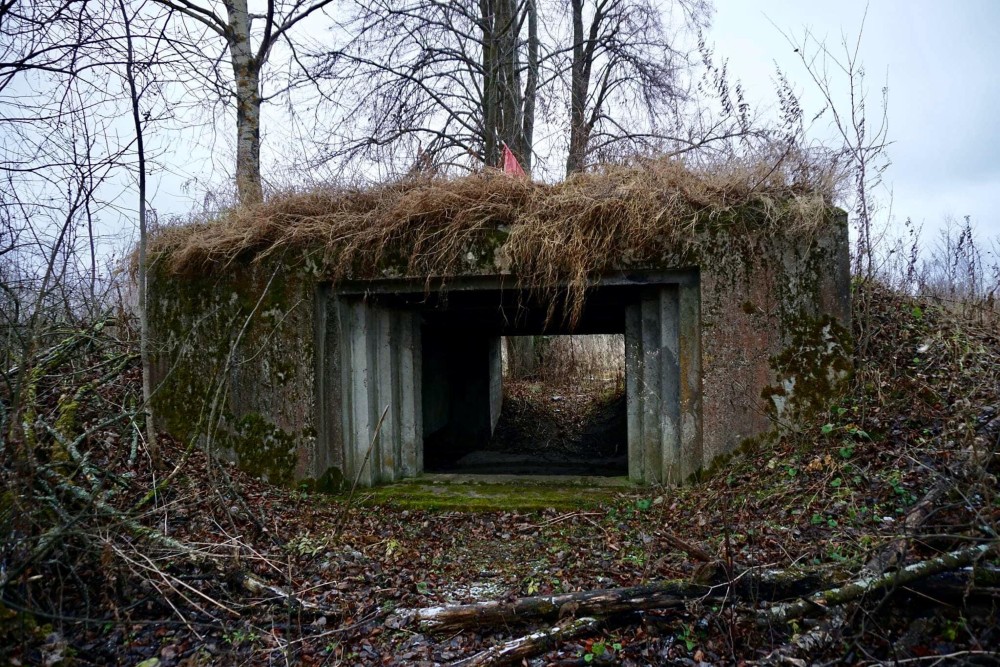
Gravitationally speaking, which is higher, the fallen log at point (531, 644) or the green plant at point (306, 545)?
the green plant at point (306, 545)

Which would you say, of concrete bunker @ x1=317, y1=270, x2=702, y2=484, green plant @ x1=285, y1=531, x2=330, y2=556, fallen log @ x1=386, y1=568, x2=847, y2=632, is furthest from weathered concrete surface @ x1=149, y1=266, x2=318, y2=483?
fallen log @ x1=386, y1=568, x2=847, y2=632

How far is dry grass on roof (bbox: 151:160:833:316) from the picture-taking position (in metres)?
4.64

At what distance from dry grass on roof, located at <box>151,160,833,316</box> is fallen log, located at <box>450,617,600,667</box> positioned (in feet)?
7.85

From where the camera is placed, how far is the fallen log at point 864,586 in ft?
8.74

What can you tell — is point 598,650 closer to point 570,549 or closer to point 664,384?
point 570,549

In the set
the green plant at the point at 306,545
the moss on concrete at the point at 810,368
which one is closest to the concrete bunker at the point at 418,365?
the moss on concrete at the point at 810,368

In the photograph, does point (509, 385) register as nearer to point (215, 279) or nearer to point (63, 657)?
point (215, 279)

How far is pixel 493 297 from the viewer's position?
5660mm

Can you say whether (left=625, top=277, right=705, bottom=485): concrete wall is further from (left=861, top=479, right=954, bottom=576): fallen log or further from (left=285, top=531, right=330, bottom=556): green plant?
(left=285, top=531, right=330, bottom=556): green plant

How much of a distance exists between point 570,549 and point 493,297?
7.93ft

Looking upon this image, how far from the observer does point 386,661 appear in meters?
2.92

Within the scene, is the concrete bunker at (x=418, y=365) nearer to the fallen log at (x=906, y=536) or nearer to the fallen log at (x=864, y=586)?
the fallen log at (x=906, y=536)

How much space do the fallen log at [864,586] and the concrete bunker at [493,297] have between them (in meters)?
1.84

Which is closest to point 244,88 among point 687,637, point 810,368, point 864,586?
point 810,368
